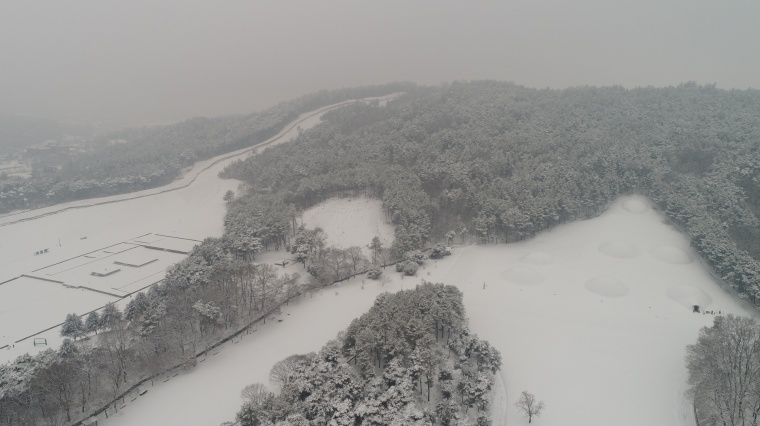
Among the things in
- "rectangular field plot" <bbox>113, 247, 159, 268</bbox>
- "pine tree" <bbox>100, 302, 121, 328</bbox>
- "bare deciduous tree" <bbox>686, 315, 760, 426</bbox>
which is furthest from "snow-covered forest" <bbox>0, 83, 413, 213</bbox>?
"bare deciduous tree" <bbox>686, 315, 760, 426</bbox>

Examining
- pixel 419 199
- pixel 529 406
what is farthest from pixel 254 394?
pixel 419 199

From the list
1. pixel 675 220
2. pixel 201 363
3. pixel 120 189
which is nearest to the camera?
pixel 201 363

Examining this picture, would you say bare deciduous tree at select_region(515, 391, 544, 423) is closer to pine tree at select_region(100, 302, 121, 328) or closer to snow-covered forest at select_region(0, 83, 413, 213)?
pine tree at select_region(100, 302, 121, 328)

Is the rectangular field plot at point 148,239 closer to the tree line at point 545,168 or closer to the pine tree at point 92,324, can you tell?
the tree line at point 545,168

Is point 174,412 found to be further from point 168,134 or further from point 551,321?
point 168,134

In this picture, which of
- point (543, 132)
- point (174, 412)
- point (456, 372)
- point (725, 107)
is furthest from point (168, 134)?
point (725, 107)

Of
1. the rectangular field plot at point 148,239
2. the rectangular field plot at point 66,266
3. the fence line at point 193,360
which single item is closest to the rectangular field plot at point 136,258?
the rectangular field plot at point 148,239
